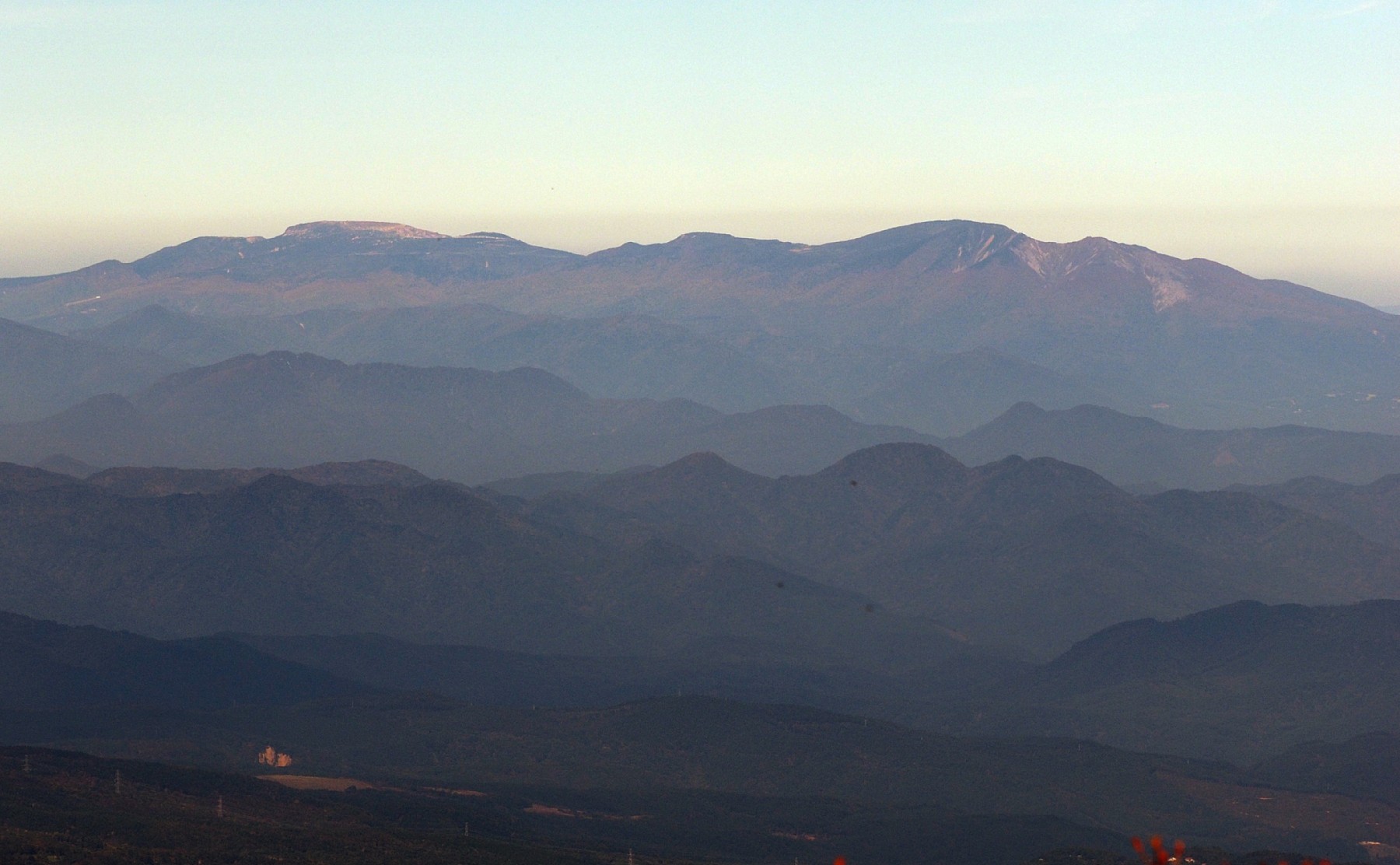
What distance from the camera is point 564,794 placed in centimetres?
17050

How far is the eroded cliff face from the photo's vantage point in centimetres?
17688

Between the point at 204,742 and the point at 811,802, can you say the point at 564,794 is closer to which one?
the point at 811,802

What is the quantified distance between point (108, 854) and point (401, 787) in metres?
52.5

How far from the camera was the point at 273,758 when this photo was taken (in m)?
179

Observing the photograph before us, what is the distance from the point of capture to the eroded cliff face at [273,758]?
176875 mm

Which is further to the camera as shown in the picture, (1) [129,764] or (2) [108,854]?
(1) [129,764]

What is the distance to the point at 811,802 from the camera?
7018 inches

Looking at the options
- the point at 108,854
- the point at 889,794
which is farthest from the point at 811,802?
the point at 108,854

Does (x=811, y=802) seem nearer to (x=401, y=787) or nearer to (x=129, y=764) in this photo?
(x=401, y=787)

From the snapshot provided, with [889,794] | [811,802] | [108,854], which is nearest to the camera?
[108,854]

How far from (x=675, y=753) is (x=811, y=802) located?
83.9 feet

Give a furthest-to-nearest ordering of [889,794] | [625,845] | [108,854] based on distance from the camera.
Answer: [889,794] < [625,845] < [108,854]

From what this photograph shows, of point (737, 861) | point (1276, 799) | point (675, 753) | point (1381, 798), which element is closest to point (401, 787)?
point (737, 861)

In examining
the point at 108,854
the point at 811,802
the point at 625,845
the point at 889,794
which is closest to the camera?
the point at 108,854
